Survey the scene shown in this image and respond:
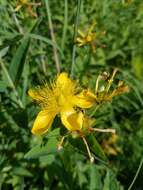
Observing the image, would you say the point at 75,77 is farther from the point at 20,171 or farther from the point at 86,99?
the point at 86,99

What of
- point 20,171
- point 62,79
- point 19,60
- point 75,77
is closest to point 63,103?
point 62,79

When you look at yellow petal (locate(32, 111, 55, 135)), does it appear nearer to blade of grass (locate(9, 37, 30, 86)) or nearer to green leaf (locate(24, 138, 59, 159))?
green leaf (locate(24, 138, 59, 159))

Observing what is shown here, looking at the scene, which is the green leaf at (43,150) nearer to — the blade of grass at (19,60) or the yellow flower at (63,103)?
the yellow flower at (63,103)

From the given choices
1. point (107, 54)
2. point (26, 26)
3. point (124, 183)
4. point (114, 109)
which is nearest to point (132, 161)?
point (124, 183)

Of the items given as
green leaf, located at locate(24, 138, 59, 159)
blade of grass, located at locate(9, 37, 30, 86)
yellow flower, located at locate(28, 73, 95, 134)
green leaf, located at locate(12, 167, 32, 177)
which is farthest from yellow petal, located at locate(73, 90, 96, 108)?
green leaf, located at locate(12, 167, 32, 177)

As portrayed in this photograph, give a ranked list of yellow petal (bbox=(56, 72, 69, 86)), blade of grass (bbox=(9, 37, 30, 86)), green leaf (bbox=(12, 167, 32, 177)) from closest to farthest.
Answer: yellow petal (bbox=(56, 72, 69, 86)) → blade of grass (bbox=(9, 37, 30, 86)) → green leaf (bbox=(12, 167, 32, 177))

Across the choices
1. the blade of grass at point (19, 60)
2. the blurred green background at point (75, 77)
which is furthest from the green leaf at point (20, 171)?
the blade of grass at point (19, 60)
